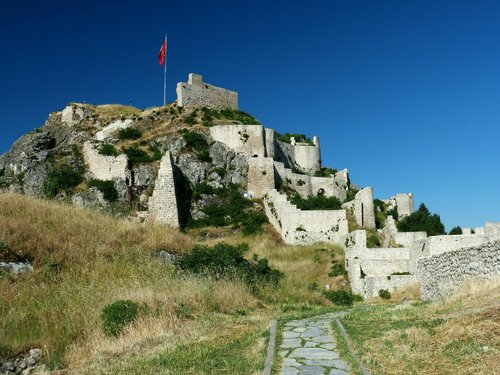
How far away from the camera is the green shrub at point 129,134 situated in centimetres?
3995

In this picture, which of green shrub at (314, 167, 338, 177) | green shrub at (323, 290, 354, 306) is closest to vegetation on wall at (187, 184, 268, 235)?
green shrub at (314, 167, 338, 177)

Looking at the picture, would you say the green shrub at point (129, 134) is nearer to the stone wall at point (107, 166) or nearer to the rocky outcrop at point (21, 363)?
Answer: the stone wall at point (107, 166)

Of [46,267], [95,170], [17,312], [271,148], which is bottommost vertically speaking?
[17,312]

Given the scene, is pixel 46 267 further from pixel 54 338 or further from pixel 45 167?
pixel 45 167

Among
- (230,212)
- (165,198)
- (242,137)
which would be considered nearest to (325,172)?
(242,137)

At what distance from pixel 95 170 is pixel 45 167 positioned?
375 cm

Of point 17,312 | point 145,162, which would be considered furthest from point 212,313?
point 145,162

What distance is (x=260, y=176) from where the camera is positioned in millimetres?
37312

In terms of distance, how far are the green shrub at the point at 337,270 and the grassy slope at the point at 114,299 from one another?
10.9m

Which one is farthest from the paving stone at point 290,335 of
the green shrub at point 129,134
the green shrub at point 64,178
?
the green shrub at point 129,134

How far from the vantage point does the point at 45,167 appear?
112ft

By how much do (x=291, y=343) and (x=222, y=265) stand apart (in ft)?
18.8

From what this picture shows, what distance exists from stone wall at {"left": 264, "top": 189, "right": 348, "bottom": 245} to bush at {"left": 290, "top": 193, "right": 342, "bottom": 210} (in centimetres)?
386

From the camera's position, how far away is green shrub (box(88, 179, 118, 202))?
31578mm
